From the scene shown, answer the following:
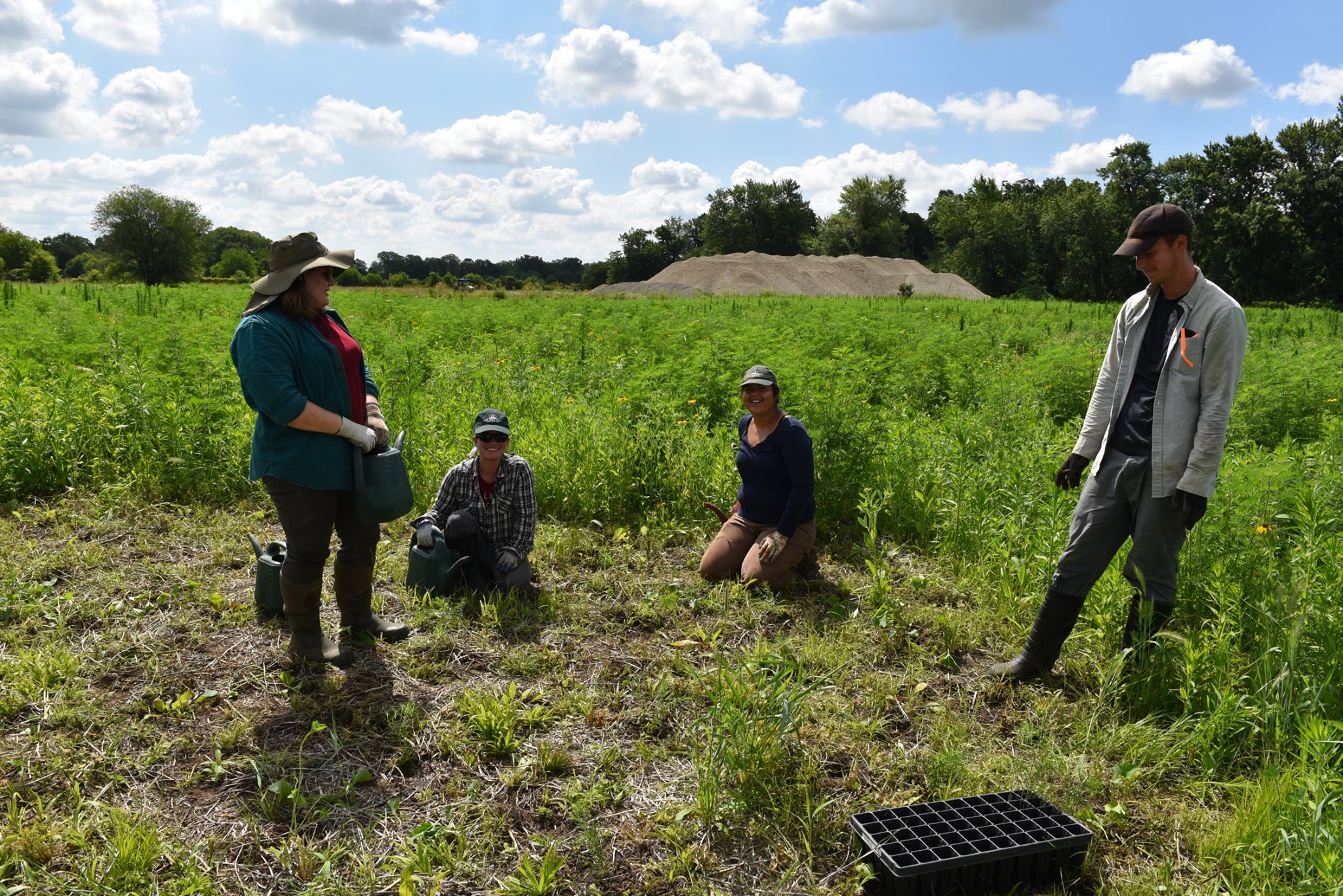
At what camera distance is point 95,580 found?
4.63 metres

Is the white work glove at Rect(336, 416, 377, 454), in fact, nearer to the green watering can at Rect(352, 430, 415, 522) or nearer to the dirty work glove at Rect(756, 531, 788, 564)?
the green watering can at Rect(352, 430, 415, 522)

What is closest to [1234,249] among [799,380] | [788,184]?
[788,184]

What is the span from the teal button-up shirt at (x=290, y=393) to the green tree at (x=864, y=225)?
77.0 m

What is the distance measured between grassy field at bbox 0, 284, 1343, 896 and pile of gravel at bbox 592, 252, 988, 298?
4212 centimetres

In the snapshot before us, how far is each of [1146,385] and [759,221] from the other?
81492 millimetres

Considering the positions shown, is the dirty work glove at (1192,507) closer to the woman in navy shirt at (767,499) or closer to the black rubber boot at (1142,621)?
the black rubber boot at (1142,621)

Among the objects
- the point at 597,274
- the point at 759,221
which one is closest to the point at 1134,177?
the point at 759,221

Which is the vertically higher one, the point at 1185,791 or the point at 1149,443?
the point at 1149,443

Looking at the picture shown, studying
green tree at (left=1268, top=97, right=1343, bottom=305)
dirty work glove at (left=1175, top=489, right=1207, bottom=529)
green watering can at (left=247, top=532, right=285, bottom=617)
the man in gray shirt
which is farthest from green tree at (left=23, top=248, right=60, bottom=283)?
green tree at (left=1268, top=97, right=1343, bottom=305)

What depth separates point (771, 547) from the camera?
4.57 m

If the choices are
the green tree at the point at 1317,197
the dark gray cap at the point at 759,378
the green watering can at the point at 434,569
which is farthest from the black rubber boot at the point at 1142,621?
the green tree at the point at 1317,197

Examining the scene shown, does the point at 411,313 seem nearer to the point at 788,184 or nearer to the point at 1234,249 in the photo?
the point at 1234,249

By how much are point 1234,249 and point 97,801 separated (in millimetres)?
58554

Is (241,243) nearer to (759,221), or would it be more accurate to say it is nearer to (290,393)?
(759,221)
